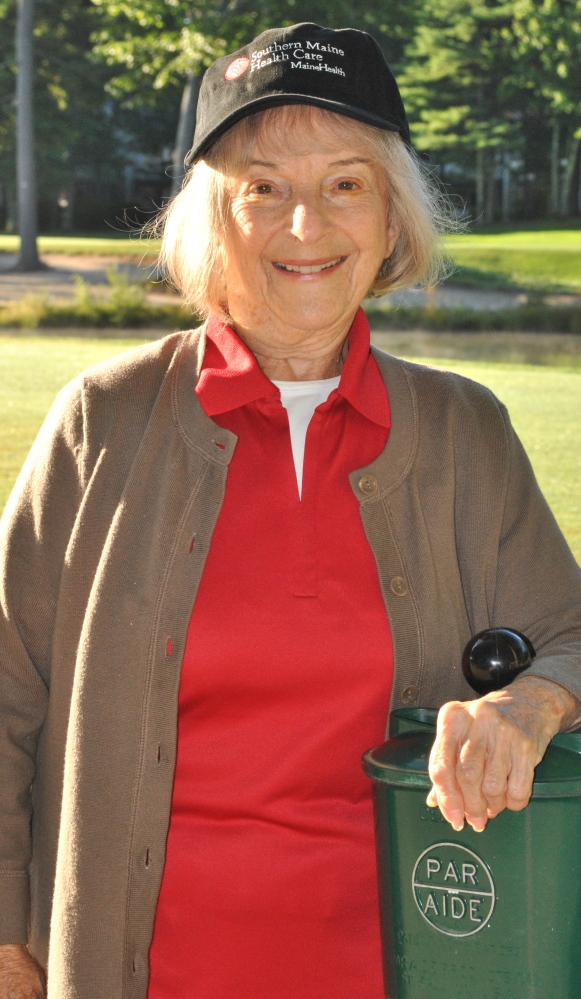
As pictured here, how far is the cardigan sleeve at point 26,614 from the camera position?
159 cm

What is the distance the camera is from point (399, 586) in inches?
64.4

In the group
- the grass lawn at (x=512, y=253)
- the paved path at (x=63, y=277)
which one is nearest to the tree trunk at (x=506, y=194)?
the grass lawn at (x=512, y=253)

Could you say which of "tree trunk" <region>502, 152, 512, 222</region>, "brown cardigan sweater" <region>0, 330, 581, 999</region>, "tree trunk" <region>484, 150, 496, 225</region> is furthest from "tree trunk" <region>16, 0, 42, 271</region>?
"brown cardigan sweater" <region>0, 330, 581, 999</region>

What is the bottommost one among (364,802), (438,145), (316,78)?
(364,802)

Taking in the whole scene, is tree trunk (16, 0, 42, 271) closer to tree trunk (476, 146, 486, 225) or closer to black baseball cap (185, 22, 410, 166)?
tree trunk (476, 146, 486, 225)

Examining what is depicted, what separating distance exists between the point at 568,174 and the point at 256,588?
20356 mm

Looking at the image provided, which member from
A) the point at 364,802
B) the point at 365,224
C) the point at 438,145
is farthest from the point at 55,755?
the point at 438,145

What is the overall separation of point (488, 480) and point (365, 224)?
44 cm

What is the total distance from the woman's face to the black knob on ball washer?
1.88 feet

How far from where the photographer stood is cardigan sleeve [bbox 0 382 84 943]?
1.59 metres

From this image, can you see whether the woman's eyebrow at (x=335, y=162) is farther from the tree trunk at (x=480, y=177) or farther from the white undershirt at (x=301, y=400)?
the tree trunk at (x=480, y=177)

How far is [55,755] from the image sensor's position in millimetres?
1638

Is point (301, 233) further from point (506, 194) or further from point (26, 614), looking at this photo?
point (506, 194)

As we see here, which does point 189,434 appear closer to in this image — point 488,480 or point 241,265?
point 241,265
